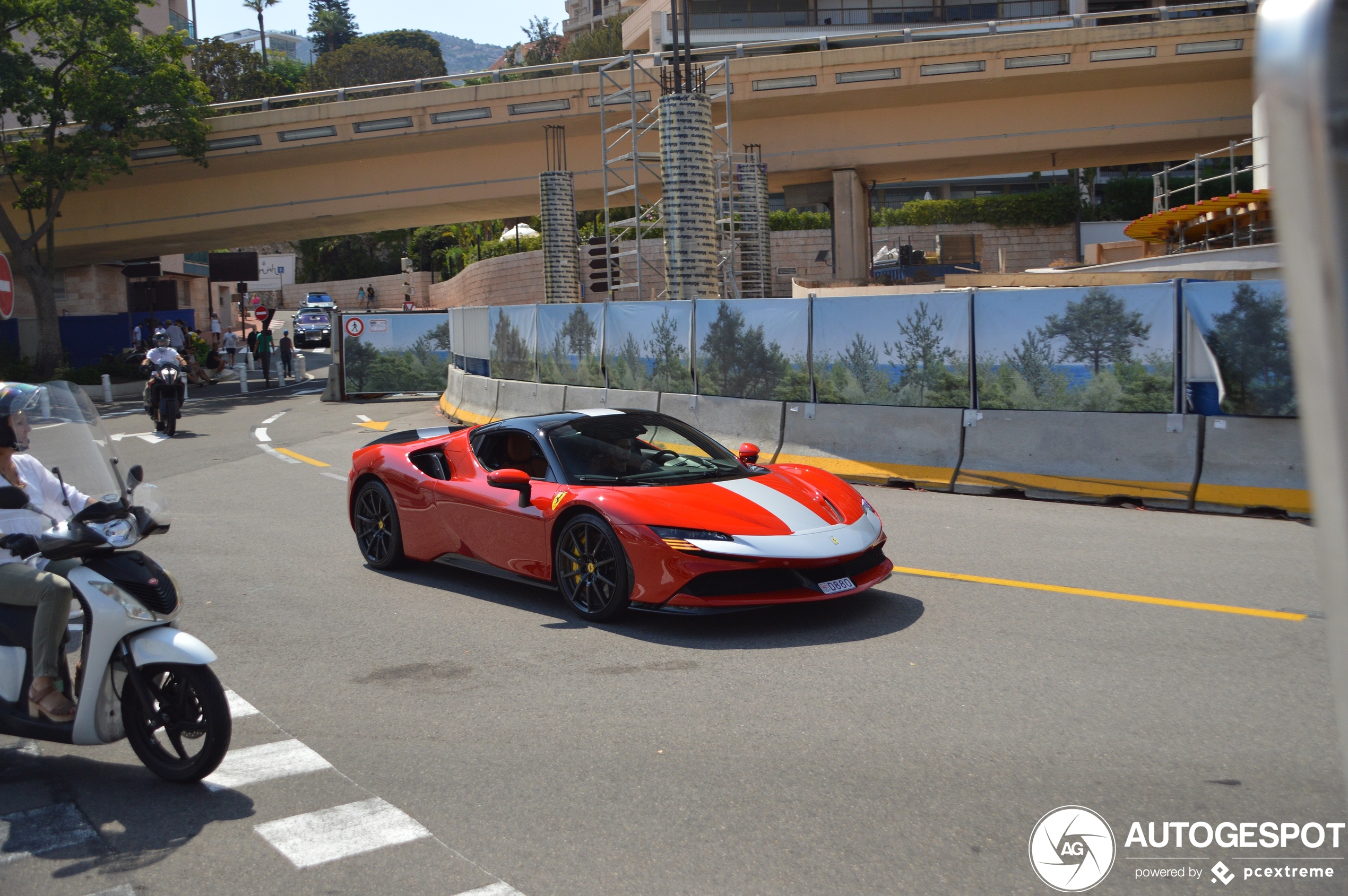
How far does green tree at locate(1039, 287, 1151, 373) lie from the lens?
11102mm

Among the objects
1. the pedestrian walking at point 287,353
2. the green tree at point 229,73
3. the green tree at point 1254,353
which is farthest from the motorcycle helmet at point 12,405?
the green tree at point 229,73

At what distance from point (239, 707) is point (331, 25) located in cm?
16458

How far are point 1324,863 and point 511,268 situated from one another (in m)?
45.5

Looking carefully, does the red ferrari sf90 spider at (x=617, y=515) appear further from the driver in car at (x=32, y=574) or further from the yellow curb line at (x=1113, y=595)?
the driver in car at (x=32, y=574)

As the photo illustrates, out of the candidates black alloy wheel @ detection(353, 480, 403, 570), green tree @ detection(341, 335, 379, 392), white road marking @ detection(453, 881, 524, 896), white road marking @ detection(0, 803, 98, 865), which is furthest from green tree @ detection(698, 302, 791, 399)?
green tree @ detection(341, 335, 379, 392)

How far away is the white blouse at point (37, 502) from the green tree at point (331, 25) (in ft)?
522

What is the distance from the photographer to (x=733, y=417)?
14469 millimetres

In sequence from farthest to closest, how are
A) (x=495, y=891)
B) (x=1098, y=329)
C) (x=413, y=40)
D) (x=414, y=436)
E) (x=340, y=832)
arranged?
(x=413, y=40) → (x=1098, y=329) → (x=414, y=436) → (x=340, y=832) → (x=495, y=891)

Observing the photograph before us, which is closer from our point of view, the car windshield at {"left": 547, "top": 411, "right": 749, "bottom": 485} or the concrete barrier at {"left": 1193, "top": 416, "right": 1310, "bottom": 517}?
the car windshield at {"left": 547, "top": 411, "right": 749, "bottom": 485}

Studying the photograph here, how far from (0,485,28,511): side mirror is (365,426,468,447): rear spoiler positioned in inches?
179

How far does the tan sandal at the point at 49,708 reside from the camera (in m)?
4.67

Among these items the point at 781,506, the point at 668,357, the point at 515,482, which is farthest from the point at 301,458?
the point at 781,506

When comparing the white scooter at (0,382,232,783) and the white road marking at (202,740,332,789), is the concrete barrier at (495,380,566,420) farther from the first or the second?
the white scooter at (0,382,232,783)

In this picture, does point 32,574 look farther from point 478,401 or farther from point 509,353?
point 478,401
